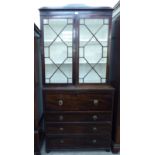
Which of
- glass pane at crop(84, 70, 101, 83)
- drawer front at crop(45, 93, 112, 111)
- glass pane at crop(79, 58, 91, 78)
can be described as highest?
glass pane at crop(79, 58, 91, 78)

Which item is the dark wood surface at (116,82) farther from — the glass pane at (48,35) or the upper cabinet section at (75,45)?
the glass pane at (48,35)

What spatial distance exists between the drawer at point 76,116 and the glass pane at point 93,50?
17.2 inches

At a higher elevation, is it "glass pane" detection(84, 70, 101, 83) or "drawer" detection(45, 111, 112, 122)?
"glass pane" detection(84, 70, 101, 83)

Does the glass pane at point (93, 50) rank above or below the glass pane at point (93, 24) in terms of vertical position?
below

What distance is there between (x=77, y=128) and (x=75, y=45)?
1.08 m

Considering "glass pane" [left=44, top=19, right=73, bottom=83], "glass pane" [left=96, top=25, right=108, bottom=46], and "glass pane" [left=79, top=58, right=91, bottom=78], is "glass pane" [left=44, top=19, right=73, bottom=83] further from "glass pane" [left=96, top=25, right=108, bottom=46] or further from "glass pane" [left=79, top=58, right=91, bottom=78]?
"glass pane" [left=96, top=25, right=108, bottom=46]

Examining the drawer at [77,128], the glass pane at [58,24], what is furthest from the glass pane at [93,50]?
the drawer at [77,128]

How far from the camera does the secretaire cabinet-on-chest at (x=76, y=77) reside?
188cm

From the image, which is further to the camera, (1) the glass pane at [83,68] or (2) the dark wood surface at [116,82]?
(1) the glass pane at [83,68]

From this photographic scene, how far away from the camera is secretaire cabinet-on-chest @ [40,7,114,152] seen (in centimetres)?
188

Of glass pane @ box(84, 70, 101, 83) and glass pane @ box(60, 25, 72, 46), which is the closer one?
glass pane @ box(60, 25, 72, 46)

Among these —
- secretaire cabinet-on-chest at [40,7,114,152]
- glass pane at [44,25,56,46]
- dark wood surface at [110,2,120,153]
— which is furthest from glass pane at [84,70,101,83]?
glass pane at [44,25,56,46]
